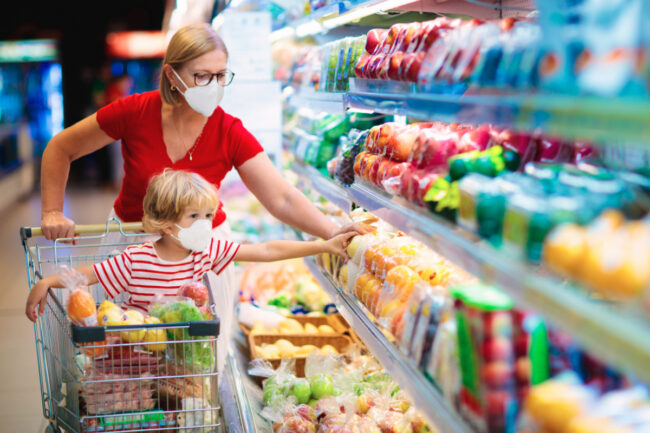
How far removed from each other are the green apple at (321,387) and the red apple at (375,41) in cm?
139

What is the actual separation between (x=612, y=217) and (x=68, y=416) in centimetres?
188

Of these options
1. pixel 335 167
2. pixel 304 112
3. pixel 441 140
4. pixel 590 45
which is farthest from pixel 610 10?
pixel 304 112

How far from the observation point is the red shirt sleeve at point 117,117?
2971 millimetres

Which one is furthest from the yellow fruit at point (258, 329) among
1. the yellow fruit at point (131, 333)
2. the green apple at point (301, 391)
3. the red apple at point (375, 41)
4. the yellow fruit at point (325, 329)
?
the red apple at point (375, 41)

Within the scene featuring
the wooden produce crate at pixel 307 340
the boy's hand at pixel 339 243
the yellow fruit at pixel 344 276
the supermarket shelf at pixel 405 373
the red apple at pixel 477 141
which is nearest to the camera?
the supermarket shelf at pixel 405 373

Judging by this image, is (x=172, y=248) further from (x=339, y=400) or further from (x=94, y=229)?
(x=339, y=400)

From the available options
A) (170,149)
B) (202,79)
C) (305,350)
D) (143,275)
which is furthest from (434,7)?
(305,350)

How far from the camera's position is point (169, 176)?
2.53m

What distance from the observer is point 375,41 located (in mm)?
2699

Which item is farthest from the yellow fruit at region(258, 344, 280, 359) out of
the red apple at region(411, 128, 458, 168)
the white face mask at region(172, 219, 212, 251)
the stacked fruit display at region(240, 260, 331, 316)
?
the red apple at region(411, 128, 458, 168)

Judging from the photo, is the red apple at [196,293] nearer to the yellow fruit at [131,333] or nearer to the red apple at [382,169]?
the yellow fruit at [131,333]

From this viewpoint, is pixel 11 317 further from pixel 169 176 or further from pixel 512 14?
pixel 512 14

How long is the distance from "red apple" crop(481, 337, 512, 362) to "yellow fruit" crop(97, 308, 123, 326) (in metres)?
1.19

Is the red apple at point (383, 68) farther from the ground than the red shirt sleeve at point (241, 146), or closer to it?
farther from the ground
